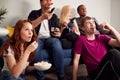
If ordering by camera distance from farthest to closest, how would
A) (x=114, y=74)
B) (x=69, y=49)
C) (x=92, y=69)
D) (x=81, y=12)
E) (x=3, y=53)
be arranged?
1. (x=81, y=12)
2. (x=69, y=49)
3. (x=92, y=69)
4. (x=114, y=74)
5. (x=3, y=53)

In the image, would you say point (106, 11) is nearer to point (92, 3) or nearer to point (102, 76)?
point (92, 3)

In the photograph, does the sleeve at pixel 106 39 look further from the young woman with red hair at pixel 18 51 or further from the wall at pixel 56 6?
the wall at pixel 56 6

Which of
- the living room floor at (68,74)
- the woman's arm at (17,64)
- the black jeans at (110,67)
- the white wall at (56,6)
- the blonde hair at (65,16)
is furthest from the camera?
the white wall at (56,6)

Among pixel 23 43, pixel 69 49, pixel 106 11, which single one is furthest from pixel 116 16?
pixel 23 43

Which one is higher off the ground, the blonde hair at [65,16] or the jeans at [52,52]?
the blonde hair at [65,16]

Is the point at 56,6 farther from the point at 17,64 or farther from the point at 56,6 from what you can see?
the point at 17,64

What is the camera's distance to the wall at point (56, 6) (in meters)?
3.48

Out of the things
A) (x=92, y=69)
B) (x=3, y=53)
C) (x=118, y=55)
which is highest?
(x=3, y=53)

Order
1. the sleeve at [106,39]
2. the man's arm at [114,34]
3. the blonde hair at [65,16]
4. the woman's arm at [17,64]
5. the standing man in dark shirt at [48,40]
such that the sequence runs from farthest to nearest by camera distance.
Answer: the blonde hair at [65,16], the standing man in dark shirt at [48,40], the sleeve at [106,39], the man's arm at [114,34], the woman's arm at [17,64]

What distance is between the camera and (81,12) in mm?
3768

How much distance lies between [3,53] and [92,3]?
2.78 meters

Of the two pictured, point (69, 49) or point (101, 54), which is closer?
point (101, 54)

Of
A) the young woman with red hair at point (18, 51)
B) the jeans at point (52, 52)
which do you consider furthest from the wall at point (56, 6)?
the young woman with red hair at point (18, 51)

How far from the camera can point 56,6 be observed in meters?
3.80
